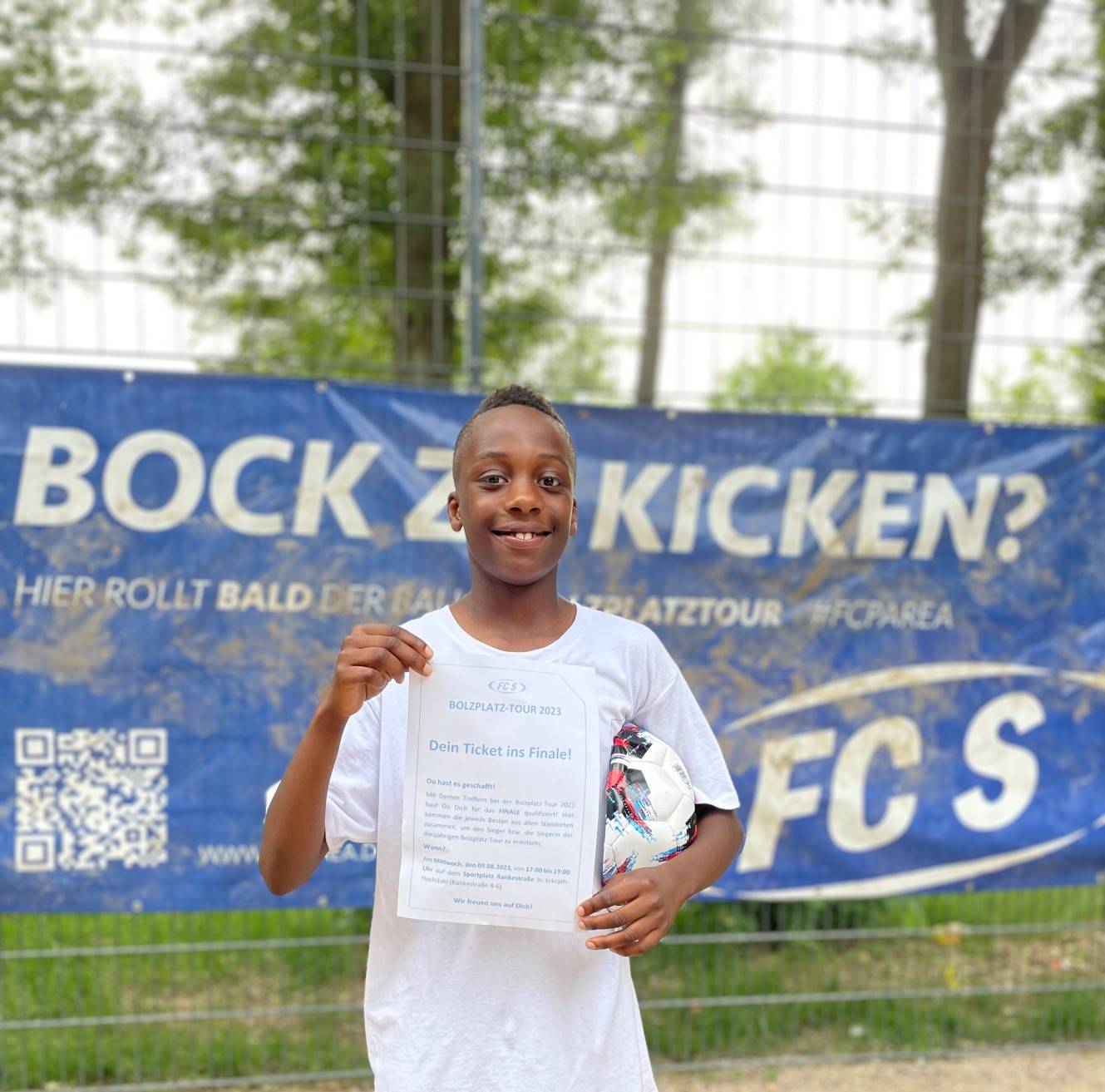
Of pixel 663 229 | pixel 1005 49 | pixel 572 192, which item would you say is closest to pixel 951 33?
pixel 1005 49

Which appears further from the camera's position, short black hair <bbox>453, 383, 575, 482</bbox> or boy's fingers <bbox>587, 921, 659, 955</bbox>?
short black hair <bbox>453, 383, 575, 482</bbox>

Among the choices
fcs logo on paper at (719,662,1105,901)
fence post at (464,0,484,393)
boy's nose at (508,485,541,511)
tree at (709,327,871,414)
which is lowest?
fcs logo on paper at (719,662,1105,901)

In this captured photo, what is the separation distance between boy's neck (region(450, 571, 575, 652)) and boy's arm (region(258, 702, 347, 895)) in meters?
0.27

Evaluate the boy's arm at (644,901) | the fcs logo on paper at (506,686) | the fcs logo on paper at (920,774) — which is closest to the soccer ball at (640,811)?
the boy's arm at (644,901)

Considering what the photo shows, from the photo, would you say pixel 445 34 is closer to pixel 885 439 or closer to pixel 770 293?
pixel 770 293

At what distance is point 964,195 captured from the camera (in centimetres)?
445

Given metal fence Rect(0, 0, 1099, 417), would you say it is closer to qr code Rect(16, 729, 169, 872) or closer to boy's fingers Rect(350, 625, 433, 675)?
qr code Rect(16, 729, 169, 872)

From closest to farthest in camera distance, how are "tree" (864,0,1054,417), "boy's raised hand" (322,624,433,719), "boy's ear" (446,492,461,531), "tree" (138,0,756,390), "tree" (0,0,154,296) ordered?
1. "boy's raised hand" (322,624,433,719)
2. "boy's ear" (446,492,461,531)
3. "tree" (0,0,154,296)
4. "tree" (138,0,756,390)
5. "tree" (864,0,1054,417)

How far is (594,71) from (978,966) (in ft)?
11.9

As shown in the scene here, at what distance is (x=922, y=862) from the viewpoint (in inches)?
155

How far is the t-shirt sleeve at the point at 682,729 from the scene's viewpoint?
1854 millimetres

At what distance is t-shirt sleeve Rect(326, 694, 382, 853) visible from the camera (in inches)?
68.8

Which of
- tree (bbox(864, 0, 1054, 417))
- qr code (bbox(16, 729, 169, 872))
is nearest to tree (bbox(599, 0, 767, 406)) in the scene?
tree (bbox(864, 0, 1054, 417))

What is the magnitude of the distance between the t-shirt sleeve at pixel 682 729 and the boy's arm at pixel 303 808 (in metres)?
0.48
